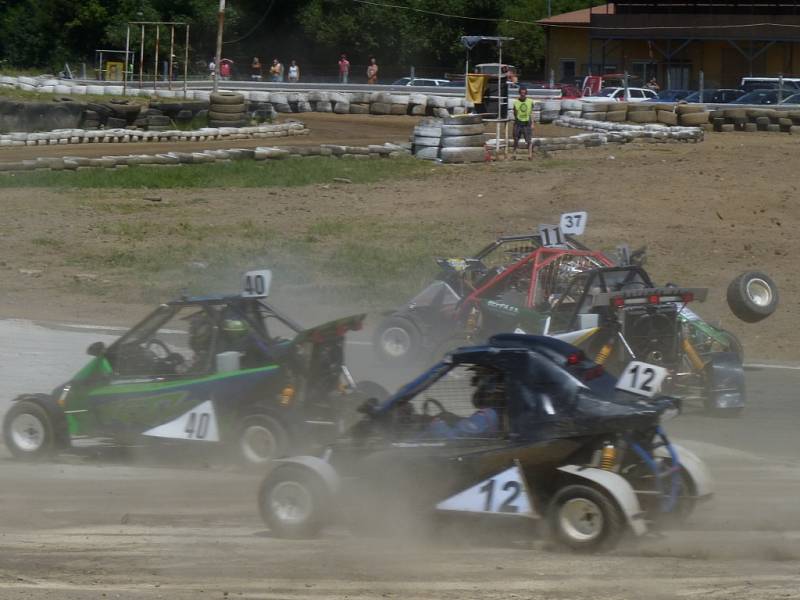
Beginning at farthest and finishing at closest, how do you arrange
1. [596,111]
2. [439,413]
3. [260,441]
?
[596,111] → [260,441] → [439,413]

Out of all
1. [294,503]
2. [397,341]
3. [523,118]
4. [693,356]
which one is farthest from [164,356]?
[523,118]

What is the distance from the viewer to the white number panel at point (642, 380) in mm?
6715

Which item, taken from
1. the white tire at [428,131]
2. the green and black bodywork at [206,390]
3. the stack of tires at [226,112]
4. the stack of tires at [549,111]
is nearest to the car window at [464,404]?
the green and black bodywork at [206,390]

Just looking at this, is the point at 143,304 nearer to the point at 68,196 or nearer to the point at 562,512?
the point at 68,196

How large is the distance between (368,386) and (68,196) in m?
14.4

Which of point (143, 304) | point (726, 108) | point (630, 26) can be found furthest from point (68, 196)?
point (630, 26)

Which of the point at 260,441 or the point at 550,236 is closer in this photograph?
the point at 260,441

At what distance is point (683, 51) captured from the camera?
58750 millimetres

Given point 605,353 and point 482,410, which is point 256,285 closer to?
point 482,410

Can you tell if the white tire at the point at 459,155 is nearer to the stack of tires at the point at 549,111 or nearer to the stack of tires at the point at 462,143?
the stack of tires at the point at 462,143

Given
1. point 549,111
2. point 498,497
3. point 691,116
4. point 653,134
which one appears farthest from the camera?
point 549,111

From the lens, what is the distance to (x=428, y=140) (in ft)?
87.3

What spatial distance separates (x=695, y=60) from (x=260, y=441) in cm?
5388

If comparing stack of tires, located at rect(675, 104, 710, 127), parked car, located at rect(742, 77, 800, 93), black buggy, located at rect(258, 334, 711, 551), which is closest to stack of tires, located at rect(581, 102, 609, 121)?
stack of tires, located at rect(675, 104, 710, 127)
